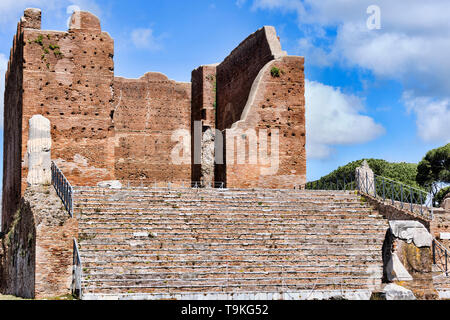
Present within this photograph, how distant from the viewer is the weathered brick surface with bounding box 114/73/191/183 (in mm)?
27344

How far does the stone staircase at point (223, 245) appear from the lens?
470 inches

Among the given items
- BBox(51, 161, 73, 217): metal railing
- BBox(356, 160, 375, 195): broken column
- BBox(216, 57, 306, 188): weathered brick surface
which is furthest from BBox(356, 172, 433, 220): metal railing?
BBox(51, 161, 73, 217): metal railing

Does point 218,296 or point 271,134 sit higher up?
point 271,134

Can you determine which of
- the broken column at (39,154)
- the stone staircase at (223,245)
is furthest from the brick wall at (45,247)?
the broken column at (39,154)

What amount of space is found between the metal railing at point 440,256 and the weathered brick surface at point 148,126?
14849 millimetres

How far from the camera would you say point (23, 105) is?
19.9 metres

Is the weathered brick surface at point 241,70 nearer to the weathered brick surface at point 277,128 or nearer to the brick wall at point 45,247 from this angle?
the weathered brick surface at point 277,128

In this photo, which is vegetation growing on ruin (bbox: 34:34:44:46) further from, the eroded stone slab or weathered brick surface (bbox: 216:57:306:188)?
the eroded stone slab

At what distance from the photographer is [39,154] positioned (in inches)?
619

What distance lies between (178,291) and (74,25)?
12.2 m

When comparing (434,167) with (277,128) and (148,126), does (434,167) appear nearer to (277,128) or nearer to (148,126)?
(148,126)

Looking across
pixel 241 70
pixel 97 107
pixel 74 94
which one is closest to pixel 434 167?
pixel 241 70
